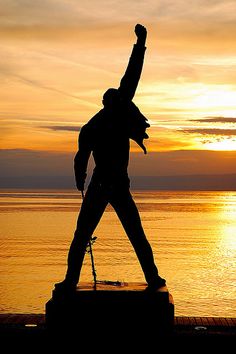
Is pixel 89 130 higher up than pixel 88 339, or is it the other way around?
pixel 89 130

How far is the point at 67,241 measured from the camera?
3628cm

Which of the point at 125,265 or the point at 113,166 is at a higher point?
the point at 113,166

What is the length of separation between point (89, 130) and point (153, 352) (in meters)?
2.90

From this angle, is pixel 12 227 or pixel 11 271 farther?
pixel 12 227

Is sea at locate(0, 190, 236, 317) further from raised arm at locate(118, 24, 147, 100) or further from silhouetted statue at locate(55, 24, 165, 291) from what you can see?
raised arm at locate(118, 24, 147, 100)

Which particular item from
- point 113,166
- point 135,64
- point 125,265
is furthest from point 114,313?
point 125,265

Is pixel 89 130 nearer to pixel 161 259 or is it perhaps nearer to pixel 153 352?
pixel 153 352

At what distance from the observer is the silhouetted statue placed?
373 inches

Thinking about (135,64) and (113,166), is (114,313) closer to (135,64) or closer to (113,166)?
(113,166)

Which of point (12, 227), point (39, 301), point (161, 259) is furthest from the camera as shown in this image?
point (12, 227)

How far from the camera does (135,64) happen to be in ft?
30.7

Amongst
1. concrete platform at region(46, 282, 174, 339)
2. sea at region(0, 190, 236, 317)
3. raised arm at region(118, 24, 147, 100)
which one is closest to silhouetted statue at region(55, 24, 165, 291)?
raised arm at region(118, 24, 147, 100)

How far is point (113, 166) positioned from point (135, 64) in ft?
4.33

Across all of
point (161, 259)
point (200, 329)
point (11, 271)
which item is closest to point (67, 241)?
point (161, 259)
